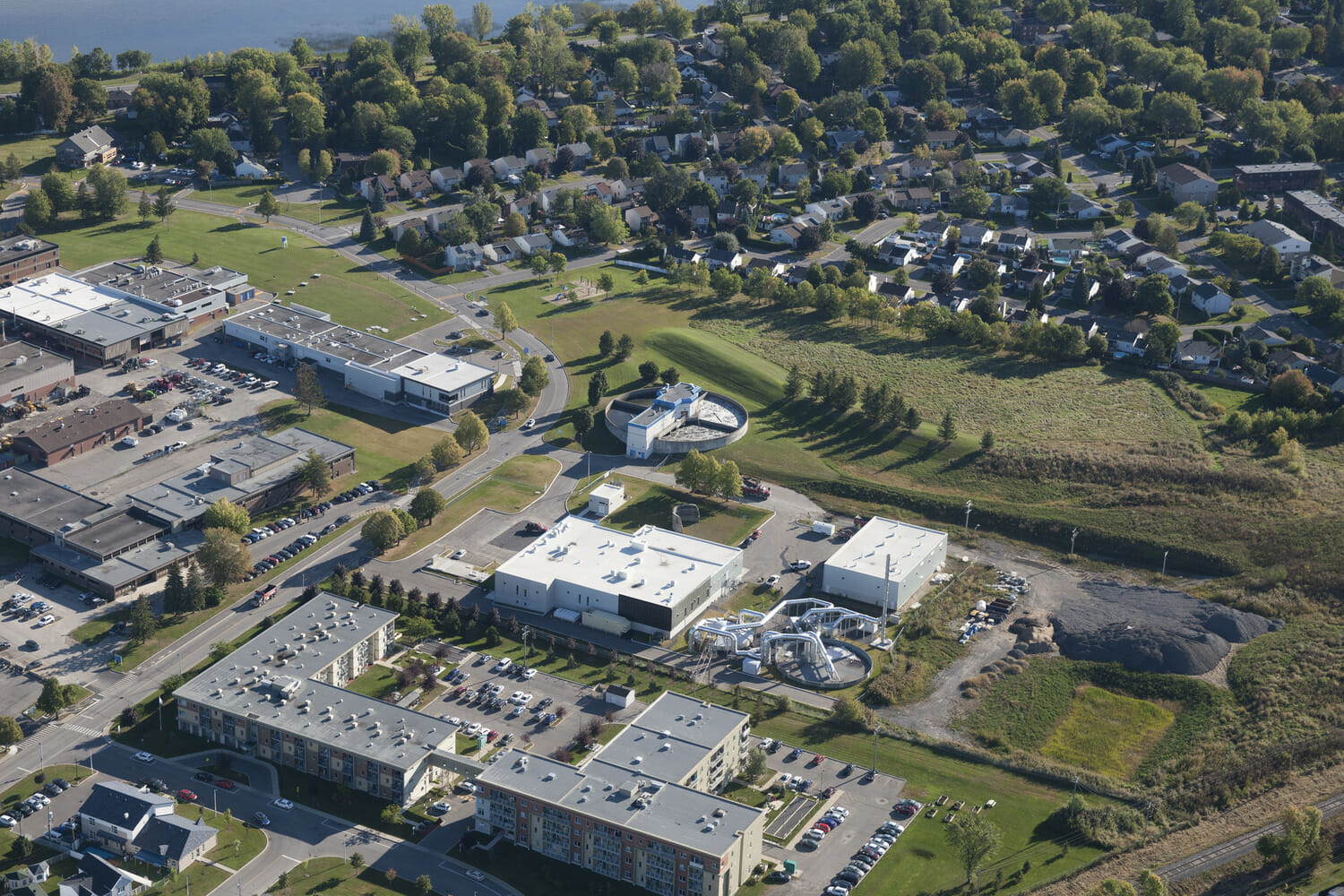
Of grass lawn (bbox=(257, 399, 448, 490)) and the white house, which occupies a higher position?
the white house

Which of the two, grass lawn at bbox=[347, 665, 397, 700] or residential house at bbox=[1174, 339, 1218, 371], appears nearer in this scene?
grass lawn at bbox=[347, 665, 397, 700]

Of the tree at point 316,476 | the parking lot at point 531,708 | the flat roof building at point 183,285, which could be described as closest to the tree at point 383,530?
the tree at point 316,476

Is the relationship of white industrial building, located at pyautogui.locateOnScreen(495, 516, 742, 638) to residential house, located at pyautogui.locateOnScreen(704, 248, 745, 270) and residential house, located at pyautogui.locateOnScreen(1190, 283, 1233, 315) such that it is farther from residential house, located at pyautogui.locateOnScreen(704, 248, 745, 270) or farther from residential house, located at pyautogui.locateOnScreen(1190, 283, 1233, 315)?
residential house, located at pyautogui.locateOnScreen(1190, 283, 1233, 315)

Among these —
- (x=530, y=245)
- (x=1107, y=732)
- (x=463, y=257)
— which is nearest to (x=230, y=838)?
(x=1107, y=732)

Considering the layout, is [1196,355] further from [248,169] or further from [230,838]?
[248,169]

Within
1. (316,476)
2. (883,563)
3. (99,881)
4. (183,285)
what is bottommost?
(99,881)

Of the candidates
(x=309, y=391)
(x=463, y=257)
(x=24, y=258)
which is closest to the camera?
(x=309, y=391)

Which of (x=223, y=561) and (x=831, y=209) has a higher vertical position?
(x=831, y=209)

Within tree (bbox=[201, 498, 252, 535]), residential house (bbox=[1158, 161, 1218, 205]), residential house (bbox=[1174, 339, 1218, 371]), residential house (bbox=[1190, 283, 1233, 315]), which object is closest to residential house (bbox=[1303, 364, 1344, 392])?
residential house (bbox=[1174, 339, 1218, 371])

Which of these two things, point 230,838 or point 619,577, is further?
point 619,577
